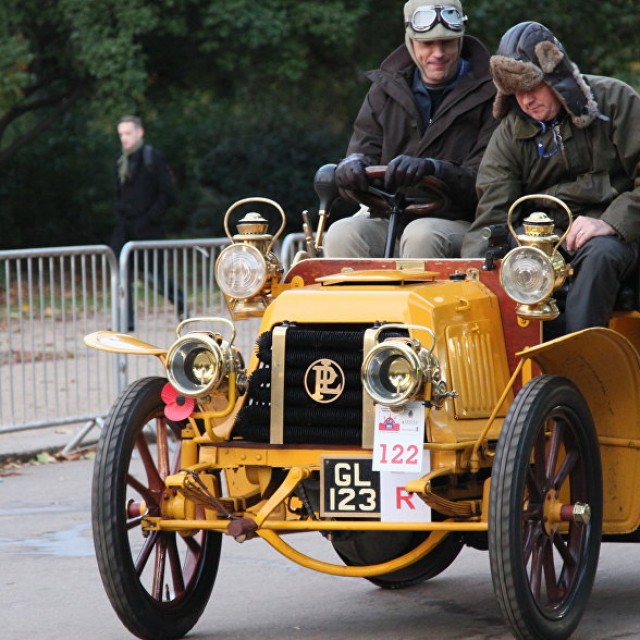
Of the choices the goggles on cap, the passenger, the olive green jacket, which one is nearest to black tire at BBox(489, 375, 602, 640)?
the passenger

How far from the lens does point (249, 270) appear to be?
6.09m

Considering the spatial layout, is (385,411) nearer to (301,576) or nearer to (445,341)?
(445,341)

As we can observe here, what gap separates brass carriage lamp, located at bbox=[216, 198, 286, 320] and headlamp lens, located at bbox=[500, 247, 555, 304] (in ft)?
3.27

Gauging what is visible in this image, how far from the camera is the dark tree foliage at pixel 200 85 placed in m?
20.2

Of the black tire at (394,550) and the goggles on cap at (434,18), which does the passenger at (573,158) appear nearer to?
the goggles on cap at (434,18)

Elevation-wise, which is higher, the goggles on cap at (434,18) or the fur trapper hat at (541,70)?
the goggles on cap at (434,18)

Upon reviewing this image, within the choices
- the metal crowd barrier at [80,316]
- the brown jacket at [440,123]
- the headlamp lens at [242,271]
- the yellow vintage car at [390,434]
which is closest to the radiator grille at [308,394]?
the yellow vintage car at [390,434]

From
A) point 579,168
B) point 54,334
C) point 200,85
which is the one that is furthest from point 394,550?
point 200,85

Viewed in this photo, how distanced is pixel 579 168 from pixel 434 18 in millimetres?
1107

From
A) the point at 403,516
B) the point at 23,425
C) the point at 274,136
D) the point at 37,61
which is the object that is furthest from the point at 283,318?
the point at 274,136

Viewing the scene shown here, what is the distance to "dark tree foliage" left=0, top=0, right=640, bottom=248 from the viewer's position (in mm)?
20172

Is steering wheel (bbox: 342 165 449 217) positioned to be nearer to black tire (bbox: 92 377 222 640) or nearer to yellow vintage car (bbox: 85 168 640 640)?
yellow vintage car (bbox: 85 168 640 640)

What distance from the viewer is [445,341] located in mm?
5484

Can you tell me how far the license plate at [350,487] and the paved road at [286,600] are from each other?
2.52 feet
